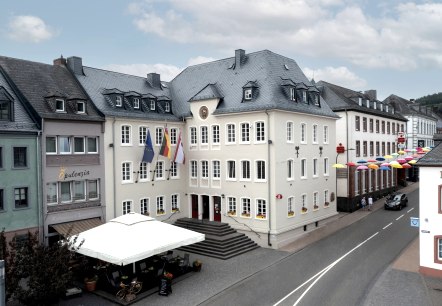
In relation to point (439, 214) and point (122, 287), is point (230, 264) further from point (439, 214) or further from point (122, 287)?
point (439, 214)

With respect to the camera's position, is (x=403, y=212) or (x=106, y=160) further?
(x=403, y=212)

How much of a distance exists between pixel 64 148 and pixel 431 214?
23055 mm

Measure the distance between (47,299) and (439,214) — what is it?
20219 millimetres

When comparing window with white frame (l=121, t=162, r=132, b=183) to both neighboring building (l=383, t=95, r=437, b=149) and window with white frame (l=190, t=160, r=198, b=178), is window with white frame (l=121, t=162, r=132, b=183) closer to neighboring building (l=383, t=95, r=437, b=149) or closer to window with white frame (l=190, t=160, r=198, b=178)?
window with white frame (l=190, t=160, r=198, b=178)

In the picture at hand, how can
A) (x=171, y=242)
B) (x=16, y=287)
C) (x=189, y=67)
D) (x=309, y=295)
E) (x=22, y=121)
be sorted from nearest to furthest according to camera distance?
(x=16, y=287)
(x=309, y=295)
(x=171, y=242)
(x=22, y=121)
(x=189, y=67)

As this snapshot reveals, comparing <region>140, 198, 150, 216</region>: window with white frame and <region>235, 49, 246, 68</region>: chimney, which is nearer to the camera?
<region>140, 198, 150, 216</region>: window with white frame

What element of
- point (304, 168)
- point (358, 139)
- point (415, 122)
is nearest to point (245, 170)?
point (304, 168)

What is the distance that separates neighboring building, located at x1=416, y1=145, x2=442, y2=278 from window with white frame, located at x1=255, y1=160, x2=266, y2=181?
11219 mm

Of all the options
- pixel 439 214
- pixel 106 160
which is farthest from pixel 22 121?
pixel 439 214

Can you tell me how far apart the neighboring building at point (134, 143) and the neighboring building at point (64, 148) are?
2.98 feet

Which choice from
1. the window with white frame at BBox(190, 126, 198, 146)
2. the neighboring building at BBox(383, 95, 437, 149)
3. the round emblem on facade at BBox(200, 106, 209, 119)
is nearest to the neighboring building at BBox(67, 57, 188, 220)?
the window with white frame at BBox(190, 126, 198, 146)

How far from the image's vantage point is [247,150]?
30719 mm

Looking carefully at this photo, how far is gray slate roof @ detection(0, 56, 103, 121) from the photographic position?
26339mm

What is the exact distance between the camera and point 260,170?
30266mm
